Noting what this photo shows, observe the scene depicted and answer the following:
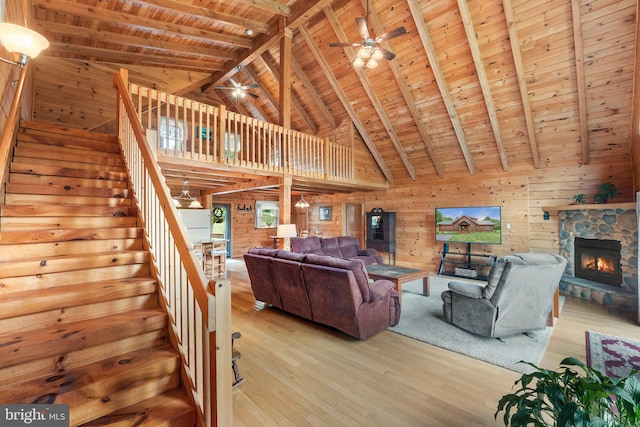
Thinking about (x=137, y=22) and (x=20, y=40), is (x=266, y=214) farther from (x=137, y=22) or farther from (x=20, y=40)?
(x=20, y=40)

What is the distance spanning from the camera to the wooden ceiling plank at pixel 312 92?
284 inches

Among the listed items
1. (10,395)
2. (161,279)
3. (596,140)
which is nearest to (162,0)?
(161,279)

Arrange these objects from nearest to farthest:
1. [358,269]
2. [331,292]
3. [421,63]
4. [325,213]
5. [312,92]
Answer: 1. [358,269]
2. [331,292]
3. [421,63]
4. [312,92]
5. [325,213]

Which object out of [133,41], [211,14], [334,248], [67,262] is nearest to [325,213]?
[334,248]

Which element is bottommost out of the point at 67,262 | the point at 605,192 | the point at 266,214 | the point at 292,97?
the point at 67,262

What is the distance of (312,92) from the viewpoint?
24.8ft

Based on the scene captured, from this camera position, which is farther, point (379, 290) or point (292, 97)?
point (292, 97)

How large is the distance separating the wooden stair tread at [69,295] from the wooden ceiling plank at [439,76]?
5.34 m

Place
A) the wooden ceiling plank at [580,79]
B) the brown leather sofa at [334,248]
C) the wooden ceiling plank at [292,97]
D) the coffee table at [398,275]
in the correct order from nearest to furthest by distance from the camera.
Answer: the wooden ceiling plank at [580,79], the coffee table at [398,275], the brown leather sofa at [334,248], the wooden ceiling plank at [292,97]

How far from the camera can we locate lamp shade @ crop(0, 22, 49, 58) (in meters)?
1.89

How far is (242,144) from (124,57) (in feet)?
10.3

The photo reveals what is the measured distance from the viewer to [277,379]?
2.61 meters

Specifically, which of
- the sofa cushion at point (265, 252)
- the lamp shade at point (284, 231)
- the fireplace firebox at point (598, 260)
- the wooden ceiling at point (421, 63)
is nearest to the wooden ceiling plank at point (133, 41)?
the wooden ceiling at point (421, 63)

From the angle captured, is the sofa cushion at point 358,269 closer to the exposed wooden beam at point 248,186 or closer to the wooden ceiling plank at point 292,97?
the exposed wooden beam at point 248,186
